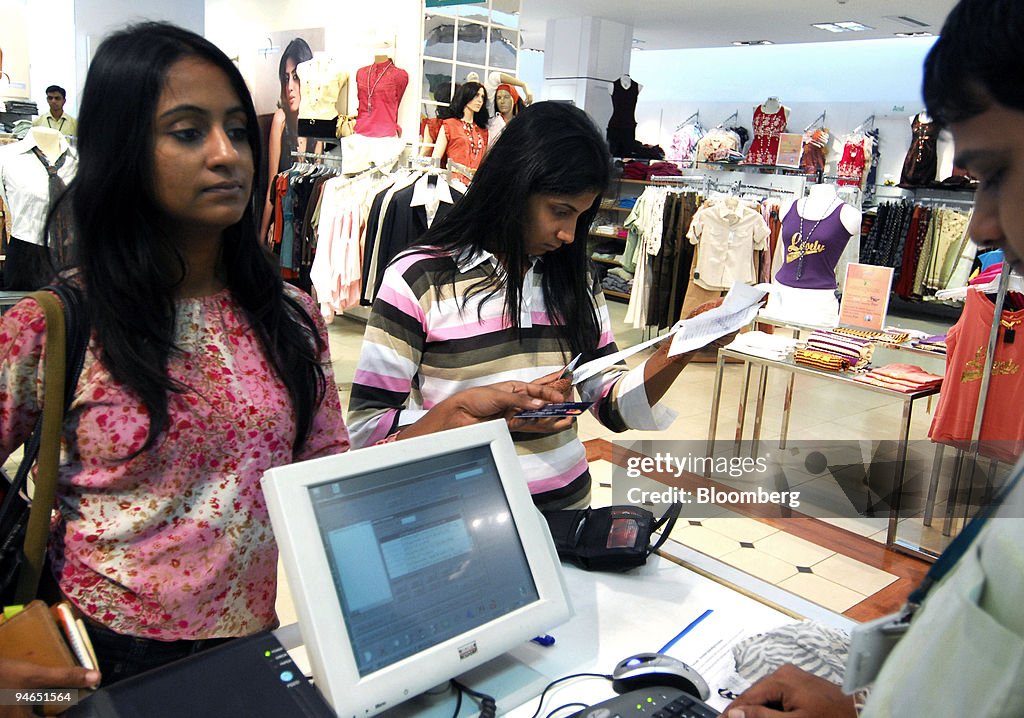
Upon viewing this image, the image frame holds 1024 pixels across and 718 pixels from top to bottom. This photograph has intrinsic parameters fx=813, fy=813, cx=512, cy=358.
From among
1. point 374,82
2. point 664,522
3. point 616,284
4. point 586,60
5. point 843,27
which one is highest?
point 843,27

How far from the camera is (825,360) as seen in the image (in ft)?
13.2

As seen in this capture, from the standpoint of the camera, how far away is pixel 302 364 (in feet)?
4.33

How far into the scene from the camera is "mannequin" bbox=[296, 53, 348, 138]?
20.6ft

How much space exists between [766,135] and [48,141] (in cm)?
820

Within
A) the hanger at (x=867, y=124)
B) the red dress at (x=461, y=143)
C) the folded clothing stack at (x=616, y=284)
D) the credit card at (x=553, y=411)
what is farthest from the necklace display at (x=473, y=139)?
the hanger at (x=867, y=124)

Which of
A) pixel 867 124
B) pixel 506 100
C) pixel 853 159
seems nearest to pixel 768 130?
pixel 853 159

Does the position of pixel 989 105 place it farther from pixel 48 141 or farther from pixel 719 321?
pixel 48 141

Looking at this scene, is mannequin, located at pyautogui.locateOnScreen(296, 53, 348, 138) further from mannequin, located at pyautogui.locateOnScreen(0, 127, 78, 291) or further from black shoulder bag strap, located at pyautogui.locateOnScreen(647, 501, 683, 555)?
black shoulder bag strap, located at pyautogui.locateOnScreen(647, 501, 683, 555)

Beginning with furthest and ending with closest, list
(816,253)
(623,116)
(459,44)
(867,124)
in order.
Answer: (867,124) → (623,116) → (459,44) → (816,253)

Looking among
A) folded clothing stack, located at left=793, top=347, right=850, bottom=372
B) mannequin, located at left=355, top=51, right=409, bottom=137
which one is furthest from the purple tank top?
mannequin, located at left=355, top=51, right=409, bottom=137

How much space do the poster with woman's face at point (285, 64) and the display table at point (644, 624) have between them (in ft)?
20.8

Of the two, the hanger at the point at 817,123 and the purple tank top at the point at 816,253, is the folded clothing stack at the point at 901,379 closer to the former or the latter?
the purple tank top at the point at 816,253

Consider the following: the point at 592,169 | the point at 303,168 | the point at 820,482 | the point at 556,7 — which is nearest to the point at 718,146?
the point at 556,7

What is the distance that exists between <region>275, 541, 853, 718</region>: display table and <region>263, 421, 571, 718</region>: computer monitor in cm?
8
